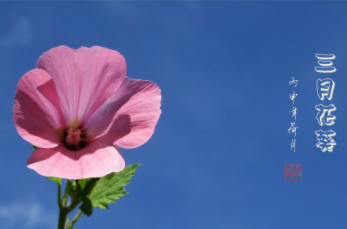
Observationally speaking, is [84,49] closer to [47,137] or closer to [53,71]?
[53,71]

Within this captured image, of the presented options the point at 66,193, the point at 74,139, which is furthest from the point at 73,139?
the point at 66,193

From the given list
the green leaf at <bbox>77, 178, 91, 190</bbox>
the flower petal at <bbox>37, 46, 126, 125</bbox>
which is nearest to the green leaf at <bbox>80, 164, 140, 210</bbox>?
the green leaf at <bbox>77, 178, 91, 190</bbox>

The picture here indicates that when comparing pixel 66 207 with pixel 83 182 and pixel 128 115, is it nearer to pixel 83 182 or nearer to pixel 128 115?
pixel 83 182

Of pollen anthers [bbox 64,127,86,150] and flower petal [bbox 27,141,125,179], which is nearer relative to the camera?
flower petal [bbox 27,141,125,179]

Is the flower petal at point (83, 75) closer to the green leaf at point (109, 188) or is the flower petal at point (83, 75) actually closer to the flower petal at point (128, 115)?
the flower petal at point (128, 115)

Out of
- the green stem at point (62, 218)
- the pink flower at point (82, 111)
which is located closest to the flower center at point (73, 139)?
the pink flower at point (82, 111)

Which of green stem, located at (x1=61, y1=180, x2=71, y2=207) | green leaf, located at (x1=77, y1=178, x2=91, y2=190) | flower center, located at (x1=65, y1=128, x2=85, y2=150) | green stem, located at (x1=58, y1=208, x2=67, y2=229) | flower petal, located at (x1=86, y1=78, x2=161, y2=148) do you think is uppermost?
flower petal, located at (x1=86, y1=78, x2=161, y2=148)

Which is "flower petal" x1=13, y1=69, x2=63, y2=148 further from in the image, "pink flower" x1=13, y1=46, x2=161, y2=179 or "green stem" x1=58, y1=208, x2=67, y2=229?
"green stem" x1=58, y1=208, x2=67, y2=229

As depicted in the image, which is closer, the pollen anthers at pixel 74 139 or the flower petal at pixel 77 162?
the flower petal at pixel 77 162
